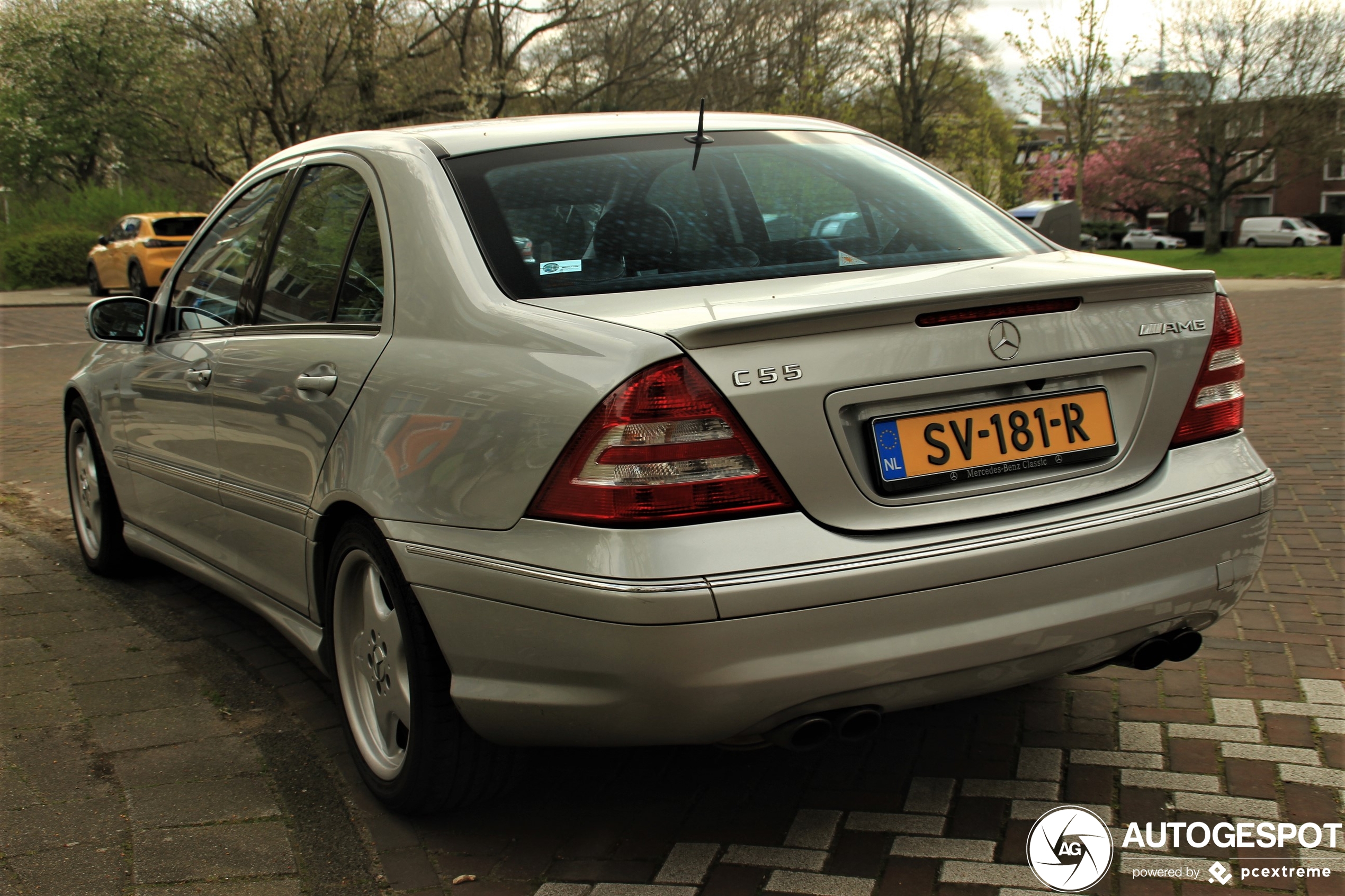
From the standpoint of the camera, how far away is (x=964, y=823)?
2.75 meters

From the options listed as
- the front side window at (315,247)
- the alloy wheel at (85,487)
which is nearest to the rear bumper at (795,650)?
the front side window at (315,247)

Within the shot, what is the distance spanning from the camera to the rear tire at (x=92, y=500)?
486 cm

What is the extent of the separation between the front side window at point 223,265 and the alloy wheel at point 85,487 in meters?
1.10

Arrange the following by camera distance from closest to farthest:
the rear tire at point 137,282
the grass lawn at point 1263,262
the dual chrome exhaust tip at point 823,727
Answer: the dual chrome exhaust tip at point 823,727 → the rear tire at point 137,282 → the grass lawn at point 1263,262

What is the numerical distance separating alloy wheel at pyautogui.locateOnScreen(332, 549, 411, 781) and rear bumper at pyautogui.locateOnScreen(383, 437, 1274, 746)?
294mm

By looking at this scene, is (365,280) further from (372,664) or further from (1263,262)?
(1263,262)

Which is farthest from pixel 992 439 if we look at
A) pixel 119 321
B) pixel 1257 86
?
pixel 1257 86

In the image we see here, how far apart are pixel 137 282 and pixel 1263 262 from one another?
31.2m

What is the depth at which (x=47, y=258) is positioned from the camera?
3012 centimetres

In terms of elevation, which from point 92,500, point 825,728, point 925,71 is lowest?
point 92,500

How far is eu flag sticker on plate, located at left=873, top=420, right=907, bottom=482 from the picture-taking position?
Answer: 2350 mm

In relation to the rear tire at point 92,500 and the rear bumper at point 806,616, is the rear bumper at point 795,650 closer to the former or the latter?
the rear bumper at point 806,616

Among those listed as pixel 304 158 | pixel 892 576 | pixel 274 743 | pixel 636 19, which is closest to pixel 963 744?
pixel 892 576

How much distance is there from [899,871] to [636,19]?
31.1 m
